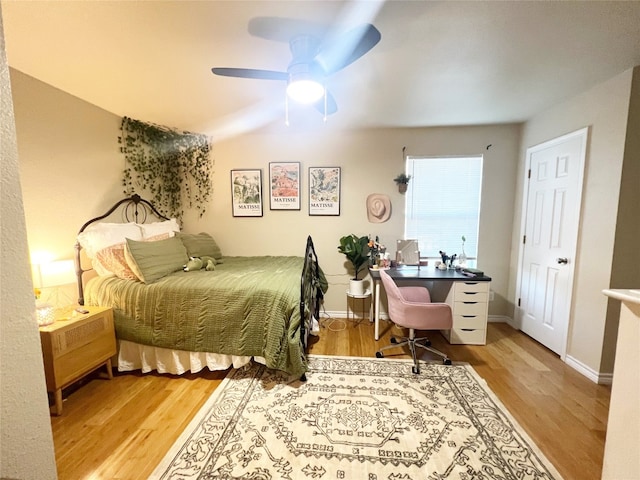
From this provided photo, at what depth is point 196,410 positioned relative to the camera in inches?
75.9

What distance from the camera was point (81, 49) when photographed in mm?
1772

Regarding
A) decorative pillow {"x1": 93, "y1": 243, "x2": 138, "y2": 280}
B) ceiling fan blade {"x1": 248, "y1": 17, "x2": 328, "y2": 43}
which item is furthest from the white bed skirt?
ceiling fan blade {"x1": 248, "y1": 17, "x2": 328, "y2": 43}

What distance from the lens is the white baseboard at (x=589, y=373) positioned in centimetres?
220

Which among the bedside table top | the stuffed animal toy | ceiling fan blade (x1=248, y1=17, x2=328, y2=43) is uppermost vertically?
ceiling fan blade (x1=248, y1=17, x2=328, y2=43)

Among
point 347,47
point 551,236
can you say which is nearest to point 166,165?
point 347,47

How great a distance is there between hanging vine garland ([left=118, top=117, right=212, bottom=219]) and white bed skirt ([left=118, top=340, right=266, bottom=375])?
1788 millimetres

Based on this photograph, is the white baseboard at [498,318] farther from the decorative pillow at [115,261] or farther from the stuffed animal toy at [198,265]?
the decorative pillow at [115,261]

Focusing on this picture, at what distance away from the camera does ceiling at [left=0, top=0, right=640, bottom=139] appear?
1.44 m

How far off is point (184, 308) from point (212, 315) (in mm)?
249

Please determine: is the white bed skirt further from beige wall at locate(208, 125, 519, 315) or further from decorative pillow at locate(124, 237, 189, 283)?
beige wall at locate(208, 125, 519, 315)

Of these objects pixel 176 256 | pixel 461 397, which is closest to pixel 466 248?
pixel 461 397

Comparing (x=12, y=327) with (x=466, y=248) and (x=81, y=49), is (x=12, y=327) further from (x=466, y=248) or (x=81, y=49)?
(x=466, y=248)

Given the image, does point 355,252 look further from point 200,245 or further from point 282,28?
point 282,28

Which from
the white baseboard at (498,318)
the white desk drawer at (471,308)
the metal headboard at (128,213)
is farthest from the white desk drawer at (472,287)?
the metal headboard at (128,213)
